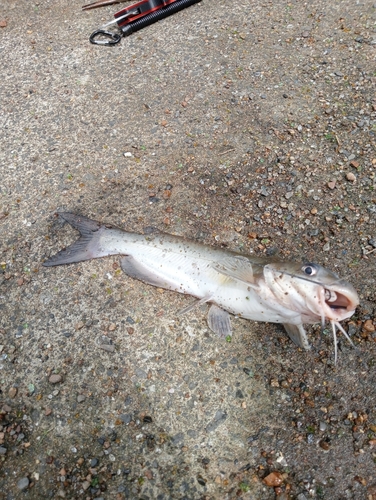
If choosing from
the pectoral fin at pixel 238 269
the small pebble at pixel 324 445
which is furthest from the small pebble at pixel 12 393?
the small pebble at pixel 324 445

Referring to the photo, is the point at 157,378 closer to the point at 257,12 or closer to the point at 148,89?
the point at 148,89

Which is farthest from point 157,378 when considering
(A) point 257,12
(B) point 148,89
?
(A) point 257,12

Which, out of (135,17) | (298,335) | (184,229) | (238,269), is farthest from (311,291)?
(135,17)

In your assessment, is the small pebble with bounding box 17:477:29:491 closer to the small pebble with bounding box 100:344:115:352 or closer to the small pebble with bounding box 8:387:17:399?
the small pebble with bounding box 8:387:17:399

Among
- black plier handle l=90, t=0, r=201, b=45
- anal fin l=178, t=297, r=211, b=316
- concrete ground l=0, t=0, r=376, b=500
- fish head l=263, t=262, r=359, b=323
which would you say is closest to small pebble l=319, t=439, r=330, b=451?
concrete ground l=0, t=0, r=376, b=500

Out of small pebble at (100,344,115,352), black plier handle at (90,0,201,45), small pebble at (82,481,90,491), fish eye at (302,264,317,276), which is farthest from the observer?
black plier handle at (90,0,201,45)

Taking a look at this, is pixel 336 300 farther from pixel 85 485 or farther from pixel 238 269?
pixel 85 485

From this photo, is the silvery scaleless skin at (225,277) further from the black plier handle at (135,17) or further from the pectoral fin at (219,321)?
the black plier handle at (135,17)
